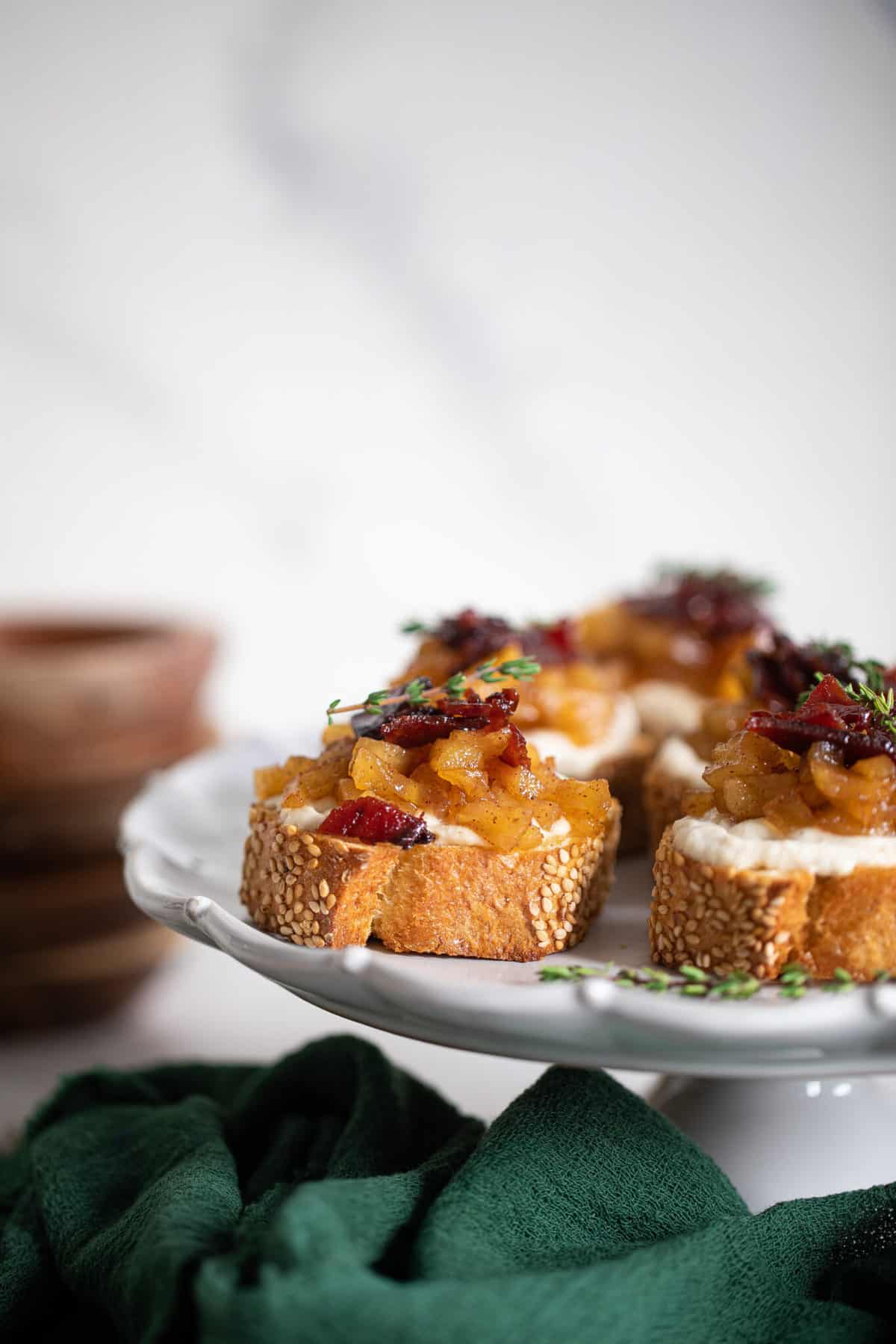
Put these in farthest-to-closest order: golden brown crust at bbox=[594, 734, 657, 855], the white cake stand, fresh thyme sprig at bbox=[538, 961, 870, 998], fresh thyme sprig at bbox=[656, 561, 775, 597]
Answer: fresh thyme sprig at bbox=[656, 561, 775, 597] < golden brown crust at bbox=[594, 734, 657, 855] < fresh thyme sprig at bbox=[538, 961, 870, 998] < the white cake stand

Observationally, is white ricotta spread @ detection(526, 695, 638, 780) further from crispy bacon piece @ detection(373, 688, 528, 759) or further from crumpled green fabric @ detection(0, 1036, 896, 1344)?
crumpled green fabric @ detection(0, 1036, 896, 1344)

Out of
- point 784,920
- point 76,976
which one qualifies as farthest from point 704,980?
point 76,976

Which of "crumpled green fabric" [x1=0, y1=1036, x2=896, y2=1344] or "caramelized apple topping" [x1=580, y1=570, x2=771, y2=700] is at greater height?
"caramelized apple topping" [x1=580, y1=570, x2=771, y2=700]

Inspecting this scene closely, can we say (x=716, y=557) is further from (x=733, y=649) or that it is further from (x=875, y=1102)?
(x=875, y=1102)

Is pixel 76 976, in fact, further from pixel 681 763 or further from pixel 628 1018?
pixel 628 1018

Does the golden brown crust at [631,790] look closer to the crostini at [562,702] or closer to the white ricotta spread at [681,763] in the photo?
the crostini at [562,702]

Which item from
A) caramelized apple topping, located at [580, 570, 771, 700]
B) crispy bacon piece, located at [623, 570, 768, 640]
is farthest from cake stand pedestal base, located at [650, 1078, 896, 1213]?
crispy bacon piece, located at [623, 570, 768, 640]

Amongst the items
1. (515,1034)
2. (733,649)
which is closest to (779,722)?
(515,1034)

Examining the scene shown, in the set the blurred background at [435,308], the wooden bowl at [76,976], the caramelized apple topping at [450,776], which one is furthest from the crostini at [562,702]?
the blurred background at [435,308]
